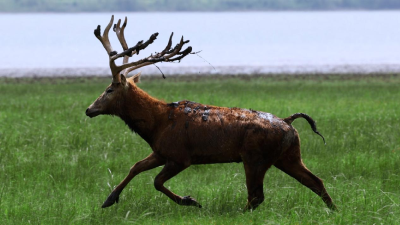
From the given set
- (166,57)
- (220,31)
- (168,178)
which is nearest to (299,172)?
(168,178)

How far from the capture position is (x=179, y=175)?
11500 mm

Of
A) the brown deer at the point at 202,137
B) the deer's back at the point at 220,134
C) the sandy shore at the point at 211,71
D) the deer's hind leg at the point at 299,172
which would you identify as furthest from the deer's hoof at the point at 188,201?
the sandy shore at the point at 211,71

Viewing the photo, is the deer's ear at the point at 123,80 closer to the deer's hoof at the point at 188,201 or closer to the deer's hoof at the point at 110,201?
the deer's hoof at the point at 110,201

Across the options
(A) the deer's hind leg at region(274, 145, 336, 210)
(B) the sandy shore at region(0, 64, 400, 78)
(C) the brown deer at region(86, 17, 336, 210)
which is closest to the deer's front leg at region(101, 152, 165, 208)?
(C) the brown deer at region(86, 17, 336, 210)

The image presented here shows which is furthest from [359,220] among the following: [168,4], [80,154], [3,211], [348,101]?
[168,4]

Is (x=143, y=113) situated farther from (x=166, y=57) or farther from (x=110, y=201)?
(x=110, y=201)

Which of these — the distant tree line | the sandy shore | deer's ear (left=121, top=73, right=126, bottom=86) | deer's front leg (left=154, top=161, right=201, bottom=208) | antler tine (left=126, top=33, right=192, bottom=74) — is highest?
antler tine (left=126, top=33, right=192, bottom=74)

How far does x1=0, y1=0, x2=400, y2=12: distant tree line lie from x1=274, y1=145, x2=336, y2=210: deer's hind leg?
155373mm

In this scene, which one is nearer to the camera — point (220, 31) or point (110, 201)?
point (110, 201)

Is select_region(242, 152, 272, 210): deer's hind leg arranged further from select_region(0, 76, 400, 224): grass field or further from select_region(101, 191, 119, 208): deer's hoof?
select_region(101, 191, 119, 208): deer's hoof

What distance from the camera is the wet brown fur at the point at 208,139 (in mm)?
8789

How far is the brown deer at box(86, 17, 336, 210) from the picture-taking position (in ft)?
28.8

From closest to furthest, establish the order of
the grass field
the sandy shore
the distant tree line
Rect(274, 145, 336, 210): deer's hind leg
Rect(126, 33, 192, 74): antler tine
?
the grass field
Rect(274, 145, 336, 210): deer's hind leg
Rect(126, 33, 192, 74): antler tine
the sandy shore
the distant tree line

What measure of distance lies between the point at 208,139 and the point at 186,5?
169 meters
